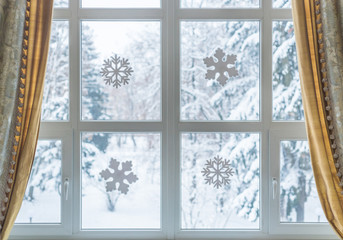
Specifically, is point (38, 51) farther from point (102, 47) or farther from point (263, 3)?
point (263, 3)

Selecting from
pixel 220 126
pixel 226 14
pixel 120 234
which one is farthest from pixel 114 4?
pixel 120 234

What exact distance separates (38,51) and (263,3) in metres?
Result: 1.25

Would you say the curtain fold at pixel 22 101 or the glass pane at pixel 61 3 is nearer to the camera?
the curtain fold at pixel 22 101

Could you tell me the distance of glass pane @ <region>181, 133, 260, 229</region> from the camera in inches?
73.9

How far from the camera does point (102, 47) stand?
188 cm

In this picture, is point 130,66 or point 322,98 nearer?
point 322,98

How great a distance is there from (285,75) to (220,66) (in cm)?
38

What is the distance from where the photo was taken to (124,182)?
1863 millimetres

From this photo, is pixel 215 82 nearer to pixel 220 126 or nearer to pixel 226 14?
pixel 220 126

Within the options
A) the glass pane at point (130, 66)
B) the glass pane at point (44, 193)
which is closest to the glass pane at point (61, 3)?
the glass pane at point (130, 66)

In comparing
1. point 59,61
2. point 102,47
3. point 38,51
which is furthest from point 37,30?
point 102,47

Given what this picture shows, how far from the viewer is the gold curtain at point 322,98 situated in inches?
63.0

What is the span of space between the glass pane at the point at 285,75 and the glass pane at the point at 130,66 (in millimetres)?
675

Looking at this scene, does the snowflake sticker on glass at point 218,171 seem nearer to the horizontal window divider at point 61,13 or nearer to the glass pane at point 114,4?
the glass pane at point 114,4
